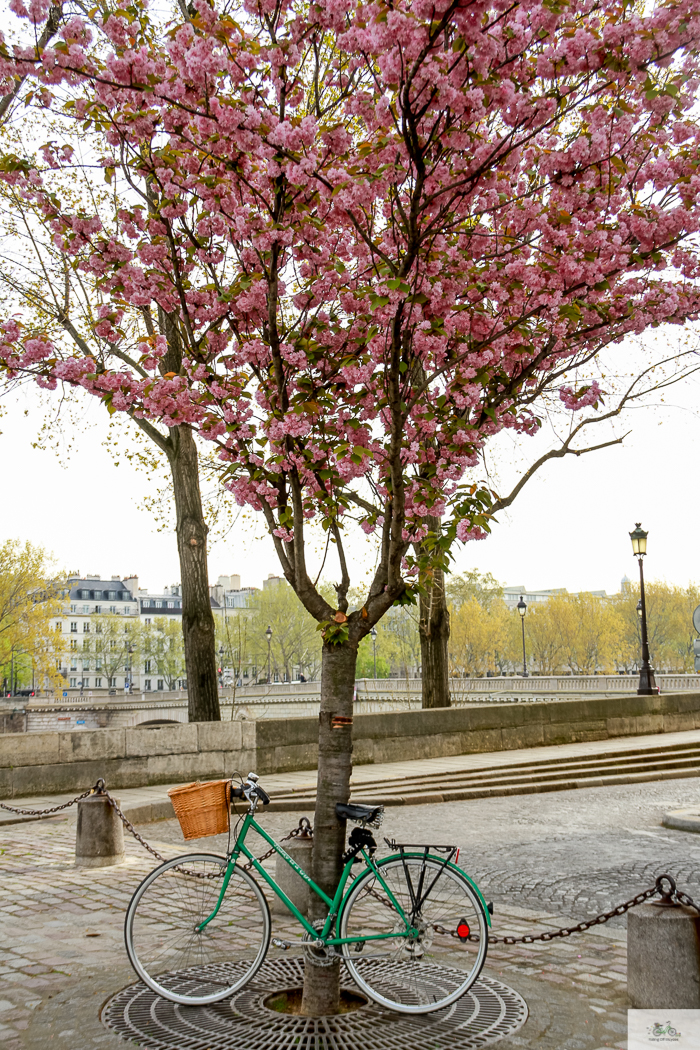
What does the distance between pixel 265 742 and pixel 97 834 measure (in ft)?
20.7

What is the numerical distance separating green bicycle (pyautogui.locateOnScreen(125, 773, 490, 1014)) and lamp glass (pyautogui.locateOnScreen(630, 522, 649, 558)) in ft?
67.2

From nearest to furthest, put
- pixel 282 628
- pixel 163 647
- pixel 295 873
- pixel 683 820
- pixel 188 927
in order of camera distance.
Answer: pixel 188 927 < pixel 295 873 < pixel 683 820 < pixel 282 628 < pixel 163 647

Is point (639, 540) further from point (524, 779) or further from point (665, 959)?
point (665, 959)

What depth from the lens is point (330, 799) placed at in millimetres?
4891

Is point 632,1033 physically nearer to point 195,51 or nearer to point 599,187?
point 599,187

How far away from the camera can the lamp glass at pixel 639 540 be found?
24453mm

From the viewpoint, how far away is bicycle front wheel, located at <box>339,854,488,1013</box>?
460cm

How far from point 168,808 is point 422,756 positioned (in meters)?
6.42

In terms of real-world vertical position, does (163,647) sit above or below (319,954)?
above

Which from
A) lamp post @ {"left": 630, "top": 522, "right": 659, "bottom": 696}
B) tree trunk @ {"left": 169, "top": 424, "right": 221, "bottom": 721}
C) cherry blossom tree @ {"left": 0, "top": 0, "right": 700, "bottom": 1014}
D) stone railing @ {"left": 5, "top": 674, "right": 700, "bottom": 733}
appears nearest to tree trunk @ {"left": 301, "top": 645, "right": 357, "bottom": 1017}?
cherry blossom tree @ {"left": 0, "top": 0, "right": 700, "bottom": 1014}

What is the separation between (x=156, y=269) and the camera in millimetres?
6102

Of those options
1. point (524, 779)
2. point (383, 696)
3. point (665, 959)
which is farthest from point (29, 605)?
point (665, 959)

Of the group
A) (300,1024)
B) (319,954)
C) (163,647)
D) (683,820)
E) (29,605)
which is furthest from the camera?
(163,647)

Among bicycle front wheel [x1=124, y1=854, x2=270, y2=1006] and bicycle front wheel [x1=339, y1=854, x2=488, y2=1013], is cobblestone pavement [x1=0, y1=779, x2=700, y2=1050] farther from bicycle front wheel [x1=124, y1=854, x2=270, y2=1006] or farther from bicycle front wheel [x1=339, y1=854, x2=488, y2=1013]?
bicycle front wheel [x1=339, y1=854, x2=488, y2=1013]
